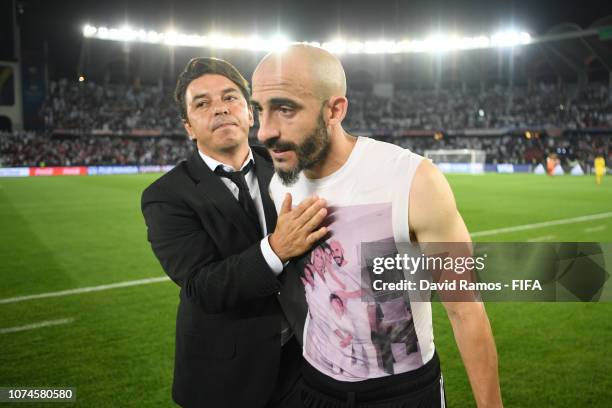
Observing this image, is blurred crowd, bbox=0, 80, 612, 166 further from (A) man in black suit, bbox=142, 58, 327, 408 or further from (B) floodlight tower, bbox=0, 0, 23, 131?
(A) man in black suit, bbox=142, 58, 327, 408

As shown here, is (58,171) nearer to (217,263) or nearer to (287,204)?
(217,263)

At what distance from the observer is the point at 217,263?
7.61 ft

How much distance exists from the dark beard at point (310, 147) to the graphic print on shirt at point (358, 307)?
204 mm

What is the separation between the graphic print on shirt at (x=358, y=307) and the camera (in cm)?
186

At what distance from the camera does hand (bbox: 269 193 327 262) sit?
186cm

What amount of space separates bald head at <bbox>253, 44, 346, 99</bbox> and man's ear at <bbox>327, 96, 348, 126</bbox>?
22 millimetres

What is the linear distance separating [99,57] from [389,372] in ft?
200

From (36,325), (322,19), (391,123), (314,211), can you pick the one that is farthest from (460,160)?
(314,211)

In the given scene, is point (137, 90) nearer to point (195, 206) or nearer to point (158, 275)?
point (158, 275)

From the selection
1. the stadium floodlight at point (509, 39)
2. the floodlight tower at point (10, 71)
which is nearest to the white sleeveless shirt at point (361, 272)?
the floodlight tower at point (10, 71)

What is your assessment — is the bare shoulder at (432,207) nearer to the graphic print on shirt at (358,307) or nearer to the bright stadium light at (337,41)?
the graphic print on shirt at (358,307)

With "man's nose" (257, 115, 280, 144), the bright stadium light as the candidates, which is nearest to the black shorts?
"man's nose" (257, 115, 280, 144)

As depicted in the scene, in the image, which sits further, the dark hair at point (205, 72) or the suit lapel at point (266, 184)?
the dark hair at point (205, 72)

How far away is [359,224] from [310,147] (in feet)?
1.12
